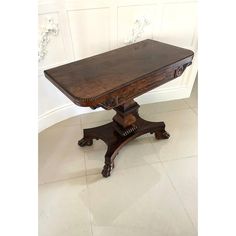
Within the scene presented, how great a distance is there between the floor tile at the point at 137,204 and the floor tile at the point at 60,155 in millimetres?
165

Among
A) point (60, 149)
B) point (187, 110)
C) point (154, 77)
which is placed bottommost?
point (60, 149)

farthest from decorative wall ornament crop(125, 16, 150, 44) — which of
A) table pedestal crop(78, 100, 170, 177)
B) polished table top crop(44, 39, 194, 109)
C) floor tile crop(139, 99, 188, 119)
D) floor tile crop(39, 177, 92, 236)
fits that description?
floor tile crop(39, 177, 92, 236)

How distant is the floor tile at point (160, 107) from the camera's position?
2086 mm

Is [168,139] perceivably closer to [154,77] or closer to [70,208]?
[154,77]

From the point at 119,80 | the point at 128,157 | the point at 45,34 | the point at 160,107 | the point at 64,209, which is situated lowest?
the point at 64,209

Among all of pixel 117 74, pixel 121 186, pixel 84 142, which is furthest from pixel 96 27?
pixel 121 186

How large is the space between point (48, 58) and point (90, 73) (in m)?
0.56

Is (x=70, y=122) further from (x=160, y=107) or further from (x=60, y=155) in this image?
(x=160, y=107)

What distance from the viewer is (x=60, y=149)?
169cm

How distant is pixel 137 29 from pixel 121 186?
1.17m

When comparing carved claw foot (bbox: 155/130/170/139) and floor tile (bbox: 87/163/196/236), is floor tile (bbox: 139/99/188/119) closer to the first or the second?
carved claw foot (bbox: 155/130/170/139)

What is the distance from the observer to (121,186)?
4.57ft

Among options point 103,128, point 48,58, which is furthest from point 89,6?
point 103,128

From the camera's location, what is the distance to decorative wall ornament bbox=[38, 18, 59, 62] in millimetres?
1454
